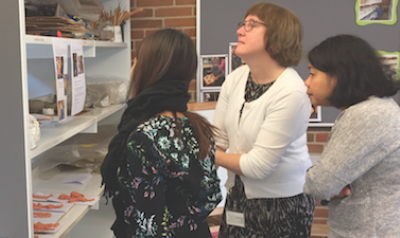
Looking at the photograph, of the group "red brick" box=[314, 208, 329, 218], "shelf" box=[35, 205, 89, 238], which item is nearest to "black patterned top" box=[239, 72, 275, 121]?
"shelf" box=[35, 205, 89, 238]

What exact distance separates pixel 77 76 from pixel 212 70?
3.88 feet

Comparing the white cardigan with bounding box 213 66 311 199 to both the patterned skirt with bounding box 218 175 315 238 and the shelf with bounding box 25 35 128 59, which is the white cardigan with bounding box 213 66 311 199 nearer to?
the patterned skirt with bounding box 218 175 315 238

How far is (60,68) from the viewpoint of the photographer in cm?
132

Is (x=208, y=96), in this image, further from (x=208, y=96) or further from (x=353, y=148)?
(x=353, y=148)

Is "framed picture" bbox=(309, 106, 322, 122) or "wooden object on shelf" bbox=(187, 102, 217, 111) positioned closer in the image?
"wooden object on shelf" bbox=(187, 102, 217, 111)

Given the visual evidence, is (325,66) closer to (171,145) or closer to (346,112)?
(346,112)

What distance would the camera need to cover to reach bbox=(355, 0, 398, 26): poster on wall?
7.76ft

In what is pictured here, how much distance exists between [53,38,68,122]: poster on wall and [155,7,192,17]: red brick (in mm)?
1316

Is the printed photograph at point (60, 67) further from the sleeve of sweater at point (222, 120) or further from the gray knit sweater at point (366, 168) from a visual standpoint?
→ the gray knit sweater at point (366, 168)

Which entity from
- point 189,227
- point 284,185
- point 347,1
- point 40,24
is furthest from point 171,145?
point 347,1

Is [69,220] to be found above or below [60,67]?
below

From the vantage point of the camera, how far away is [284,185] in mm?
1541

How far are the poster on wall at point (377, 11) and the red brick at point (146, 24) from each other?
4.53ft

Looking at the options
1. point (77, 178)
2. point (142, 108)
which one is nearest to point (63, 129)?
point (77, 178)
